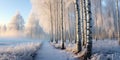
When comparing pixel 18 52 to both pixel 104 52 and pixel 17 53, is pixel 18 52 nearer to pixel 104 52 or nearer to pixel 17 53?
pixel 17 53

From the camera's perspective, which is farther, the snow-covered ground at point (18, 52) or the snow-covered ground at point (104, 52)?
the snow-covered ground at point (18, 52)

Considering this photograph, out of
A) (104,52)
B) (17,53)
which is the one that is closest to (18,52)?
(17,53)

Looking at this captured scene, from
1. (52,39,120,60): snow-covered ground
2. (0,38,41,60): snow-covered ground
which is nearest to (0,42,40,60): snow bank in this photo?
(0,38,41,60): snow-covered ground

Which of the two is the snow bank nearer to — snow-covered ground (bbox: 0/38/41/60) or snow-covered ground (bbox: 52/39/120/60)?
snow-covered ground (bbox: 0/38/41/60)

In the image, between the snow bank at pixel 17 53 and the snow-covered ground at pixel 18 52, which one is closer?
the snow bank at pixel 17 53

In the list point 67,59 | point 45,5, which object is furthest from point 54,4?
point 67,59

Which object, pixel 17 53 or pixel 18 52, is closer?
pixel 17 53

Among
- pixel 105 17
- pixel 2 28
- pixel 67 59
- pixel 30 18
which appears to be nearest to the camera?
pixel 67 59

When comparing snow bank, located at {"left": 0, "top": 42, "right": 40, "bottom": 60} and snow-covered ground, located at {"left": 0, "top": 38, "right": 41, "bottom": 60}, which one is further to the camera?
snow-covered ground, located at {"left": 0, "top": 38, "right": 41, "bottom": 60}

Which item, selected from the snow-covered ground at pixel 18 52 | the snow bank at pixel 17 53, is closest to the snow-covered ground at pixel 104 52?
the snow-covered ground at pixel 18 52

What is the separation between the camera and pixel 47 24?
53.8 m

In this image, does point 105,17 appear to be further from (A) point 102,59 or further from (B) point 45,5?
(A) point 102,59

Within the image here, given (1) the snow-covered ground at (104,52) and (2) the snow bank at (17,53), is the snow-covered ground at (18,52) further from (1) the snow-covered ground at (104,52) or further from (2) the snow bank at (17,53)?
(1) the snow-covered ground at (104,52)

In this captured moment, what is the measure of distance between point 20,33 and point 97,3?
59.5 metres
